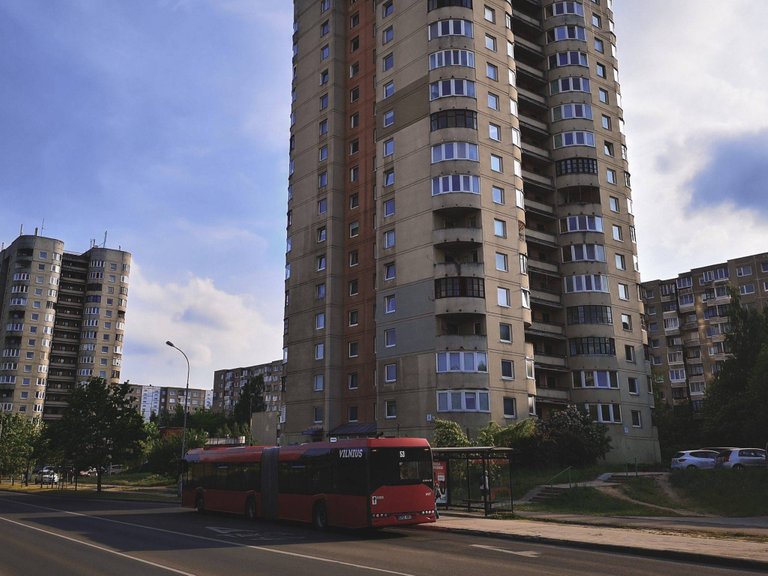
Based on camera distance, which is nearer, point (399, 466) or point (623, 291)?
point (399, 466)

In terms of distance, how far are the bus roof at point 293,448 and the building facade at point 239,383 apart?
13322 centimetres

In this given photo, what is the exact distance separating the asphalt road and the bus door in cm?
122

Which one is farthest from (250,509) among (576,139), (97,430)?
(576,139)

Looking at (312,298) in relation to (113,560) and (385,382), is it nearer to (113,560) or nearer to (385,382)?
(385,382)

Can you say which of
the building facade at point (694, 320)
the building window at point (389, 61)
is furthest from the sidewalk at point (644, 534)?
the building facade at point (694, 320)

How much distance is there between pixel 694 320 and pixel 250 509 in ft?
319

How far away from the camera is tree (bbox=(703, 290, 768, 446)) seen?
56.5 meters

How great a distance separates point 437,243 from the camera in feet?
166

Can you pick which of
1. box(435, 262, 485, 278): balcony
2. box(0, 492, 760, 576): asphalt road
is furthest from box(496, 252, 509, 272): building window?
box(0, 492, 760, 576): asphalt road

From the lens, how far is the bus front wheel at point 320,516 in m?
23.8

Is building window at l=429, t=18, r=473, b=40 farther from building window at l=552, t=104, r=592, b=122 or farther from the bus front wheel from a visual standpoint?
the bus front wheel

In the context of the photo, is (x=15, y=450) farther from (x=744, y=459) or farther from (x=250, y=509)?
(x=744, y=459)

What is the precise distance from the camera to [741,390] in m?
66.1

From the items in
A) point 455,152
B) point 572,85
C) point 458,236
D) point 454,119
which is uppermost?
point 572,85
